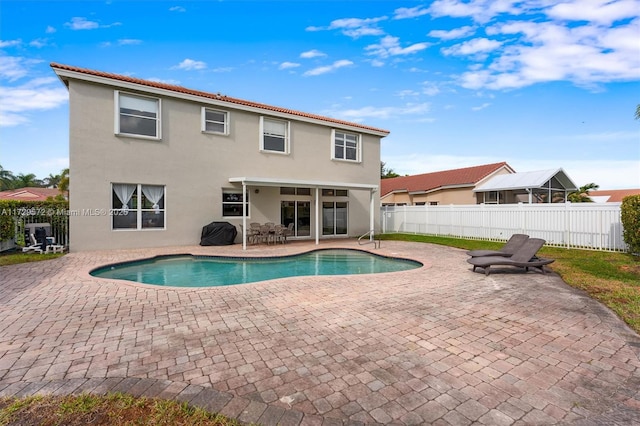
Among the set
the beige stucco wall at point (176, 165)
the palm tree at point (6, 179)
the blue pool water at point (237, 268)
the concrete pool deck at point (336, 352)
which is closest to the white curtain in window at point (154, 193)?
the beige stucco wall at point (176, 165)

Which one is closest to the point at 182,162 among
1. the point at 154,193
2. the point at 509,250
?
the point at 154,193

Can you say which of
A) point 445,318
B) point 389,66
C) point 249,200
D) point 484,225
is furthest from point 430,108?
point 445,318

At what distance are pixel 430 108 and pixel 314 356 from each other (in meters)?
19.6

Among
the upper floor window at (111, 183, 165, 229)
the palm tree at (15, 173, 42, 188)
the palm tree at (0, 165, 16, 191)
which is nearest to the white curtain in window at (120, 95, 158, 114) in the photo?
the upper floor window at (111, 183, 165, 229)

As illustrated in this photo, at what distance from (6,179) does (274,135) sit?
53.8 m

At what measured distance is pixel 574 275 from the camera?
28.5ft

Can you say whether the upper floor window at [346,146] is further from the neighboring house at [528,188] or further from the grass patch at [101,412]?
the grass patch at [101,412]

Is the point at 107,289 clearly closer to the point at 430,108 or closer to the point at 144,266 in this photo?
the point at 144,266

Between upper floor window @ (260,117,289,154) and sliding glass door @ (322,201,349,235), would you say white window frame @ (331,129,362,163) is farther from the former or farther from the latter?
upper floor window @ (260,117,289,154)

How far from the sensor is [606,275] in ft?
28.5

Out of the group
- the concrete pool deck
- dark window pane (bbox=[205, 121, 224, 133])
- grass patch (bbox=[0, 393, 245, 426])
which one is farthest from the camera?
dark window pane (bbox=[205, 121, 224, 133])

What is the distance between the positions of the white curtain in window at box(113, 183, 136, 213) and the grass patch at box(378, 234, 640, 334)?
16.3 metres

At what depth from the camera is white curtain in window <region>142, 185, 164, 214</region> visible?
14.5 metres

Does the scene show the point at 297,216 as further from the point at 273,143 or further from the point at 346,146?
the point at 346,146
